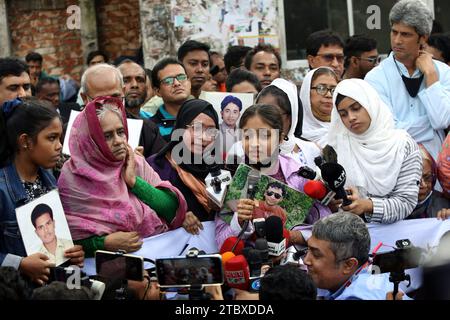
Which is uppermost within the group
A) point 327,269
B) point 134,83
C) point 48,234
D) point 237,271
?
point 134,83

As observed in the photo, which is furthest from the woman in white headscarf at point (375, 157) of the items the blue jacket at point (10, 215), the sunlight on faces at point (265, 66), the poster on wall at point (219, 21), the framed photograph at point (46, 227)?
the poster on wall at point (219, 21)

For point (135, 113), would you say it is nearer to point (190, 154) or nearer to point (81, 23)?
point (190, 154)

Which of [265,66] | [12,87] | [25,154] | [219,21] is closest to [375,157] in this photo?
[25,154]

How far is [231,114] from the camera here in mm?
6305

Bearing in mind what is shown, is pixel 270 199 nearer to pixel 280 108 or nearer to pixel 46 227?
pixel 280 108

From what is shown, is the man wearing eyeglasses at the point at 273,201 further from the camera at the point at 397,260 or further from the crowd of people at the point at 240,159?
the camera at the point at 397,260

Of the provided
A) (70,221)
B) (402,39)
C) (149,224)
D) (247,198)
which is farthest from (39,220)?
(402,39)

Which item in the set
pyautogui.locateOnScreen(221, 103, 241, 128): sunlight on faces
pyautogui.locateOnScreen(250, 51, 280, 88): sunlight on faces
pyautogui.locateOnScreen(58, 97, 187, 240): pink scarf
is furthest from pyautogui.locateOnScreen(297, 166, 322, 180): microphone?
pyautogui.locateOnScreen(250, 51, 280, 88): sunlight on faces

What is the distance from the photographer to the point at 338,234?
4.15 metres

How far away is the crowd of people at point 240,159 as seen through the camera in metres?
4.18

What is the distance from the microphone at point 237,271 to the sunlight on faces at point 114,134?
48.8 inches

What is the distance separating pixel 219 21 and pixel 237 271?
6687 mm

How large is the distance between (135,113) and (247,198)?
233 cm

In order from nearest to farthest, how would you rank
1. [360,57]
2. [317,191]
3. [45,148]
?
[45,148], [317,191], [360,57]
